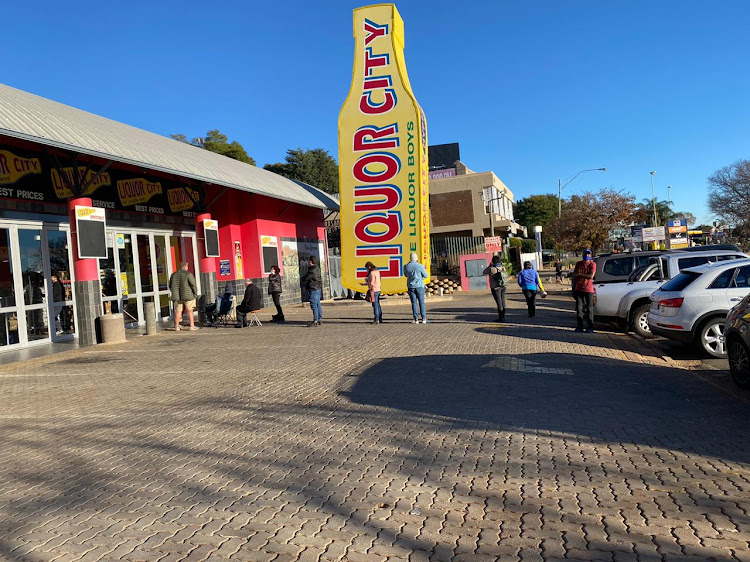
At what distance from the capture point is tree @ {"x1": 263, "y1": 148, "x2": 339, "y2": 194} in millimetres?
59188

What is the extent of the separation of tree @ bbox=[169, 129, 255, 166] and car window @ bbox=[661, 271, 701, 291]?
48.2 m

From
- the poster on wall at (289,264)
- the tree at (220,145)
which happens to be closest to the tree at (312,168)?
the tree at (220,145)

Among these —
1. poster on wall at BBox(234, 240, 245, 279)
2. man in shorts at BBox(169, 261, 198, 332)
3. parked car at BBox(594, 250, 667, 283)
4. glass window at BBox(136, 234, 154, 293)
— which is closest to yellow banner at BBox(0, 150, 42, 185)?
man in shorts at BBox(169, 261, 198, 332)

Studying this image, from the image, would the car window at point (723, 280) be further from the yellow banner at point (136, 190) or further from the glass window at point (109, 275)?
the yellow banner at point (136, 190)

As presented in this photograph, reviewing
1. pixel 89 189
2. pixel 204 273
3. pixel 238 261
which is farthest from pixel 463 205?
pixel 89 189

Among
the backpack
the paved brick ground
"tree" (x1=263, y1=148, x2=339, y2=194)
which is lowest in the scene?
the paved brick ground

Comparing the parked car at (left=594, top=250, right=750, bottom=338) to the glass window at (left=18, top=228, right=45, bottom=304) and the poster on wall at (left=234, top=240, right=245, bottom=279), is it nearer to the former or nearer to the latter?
the glass window at (left=18, top=228, right=45, bottom=304)

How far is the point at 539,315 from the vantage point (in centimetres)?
1616

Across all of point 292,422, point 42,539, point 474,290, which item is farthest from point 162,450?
point 474,290

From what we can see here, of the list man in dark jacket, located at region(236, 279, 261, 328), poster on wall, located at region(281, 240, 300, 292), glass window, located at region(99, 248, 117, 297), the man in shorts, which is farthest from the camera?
poster on wall, located at region(281, 240, 300, 292)

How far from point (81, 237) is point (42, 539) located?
10.1m

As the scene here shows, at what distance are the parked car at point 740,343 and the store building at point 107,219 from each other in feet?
35.7

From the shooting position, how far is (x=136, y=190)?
1631 cm

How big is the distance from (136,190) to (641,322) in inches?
521
